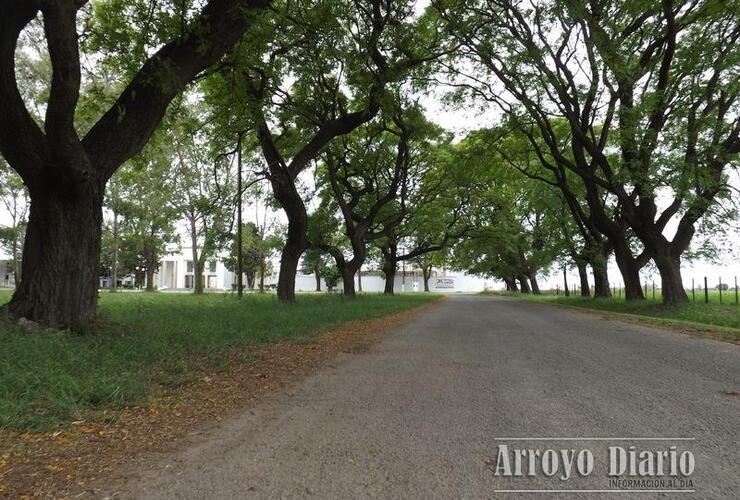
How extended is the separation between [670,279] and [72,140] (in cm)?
1889

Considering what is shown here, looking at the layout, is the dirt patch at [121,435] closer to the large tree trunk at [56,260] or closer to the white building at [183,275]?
the large tree trunk at [56,260]

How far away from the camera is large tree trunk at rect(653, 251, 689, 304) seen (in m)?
17.5

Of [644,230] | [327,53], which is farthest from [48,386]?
[644,230]

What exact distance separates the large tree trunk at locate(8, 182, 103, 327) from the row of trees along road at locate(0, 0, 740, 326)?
0.08ft

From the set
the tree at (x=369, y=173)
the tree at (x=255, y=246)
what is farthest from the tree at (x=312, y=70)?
the tree at (x=255, y=246)

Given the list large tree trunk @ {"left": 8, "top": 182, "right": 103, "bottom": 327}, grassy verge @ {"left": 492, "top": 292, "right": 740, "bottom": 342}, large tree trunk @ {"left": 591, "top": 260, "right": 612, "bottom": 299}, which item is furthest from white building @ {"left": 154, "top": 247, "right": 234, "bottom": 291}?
large tree trunk @ {"left": 8, "top": 182, "right": 103, "bottom": 327}

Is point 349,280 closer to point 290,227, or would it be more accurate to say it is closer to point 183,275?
point 290,227

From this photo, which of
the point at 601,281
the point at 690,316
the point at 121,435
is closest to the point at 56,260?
the point at 121,435

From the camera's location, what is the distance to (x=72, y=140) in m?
7.75

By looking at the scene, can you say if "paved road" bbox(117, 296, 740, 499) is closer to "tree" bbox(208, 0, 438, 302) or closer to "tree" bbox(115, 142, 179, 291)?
"tree" bbox(208, 0, 438, 302)

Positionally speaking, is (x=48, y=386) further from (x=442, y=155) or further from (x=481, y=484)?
(x=442, y=155)

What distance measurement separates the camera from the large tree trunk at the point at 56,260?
787 cm

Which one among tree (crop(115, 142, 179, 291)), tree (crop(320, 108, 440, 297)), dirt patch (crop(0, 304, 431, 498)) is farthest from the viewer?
tree (crop(115, 142, 179, 291))

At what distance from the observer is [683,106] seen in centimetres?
1683
